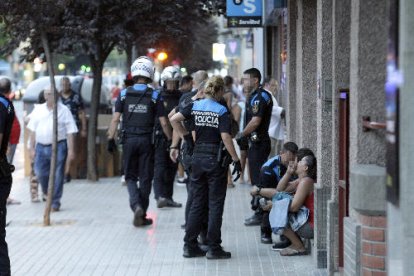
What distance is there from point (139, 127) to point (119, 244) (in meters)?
1.83

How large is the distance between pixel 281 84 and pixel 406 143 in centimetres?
1202

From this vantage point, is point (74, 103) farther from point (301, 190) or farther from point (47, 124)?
point (301, 190)

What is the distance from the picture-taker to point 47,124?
14508 millimetres

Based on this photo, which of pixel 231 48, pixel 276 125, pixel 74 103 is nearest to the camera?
pixel 276 125

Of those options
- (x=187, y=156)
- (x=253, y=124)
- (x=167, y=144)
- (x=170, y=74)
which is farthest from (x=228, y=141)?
(x=170, y=74)

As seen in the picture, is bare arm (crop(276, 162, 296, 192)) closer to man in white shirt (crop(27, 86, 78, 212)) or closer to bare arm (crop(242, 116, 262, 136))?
bare arm (crop(242, 116, 262, 136))

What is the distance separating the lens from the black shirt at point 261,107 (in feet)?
40.6

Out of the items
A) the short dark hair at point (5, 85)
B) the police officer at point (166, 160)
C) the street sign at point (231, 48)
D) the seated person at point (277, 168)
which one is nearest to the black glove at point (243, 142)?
the seated person at point (277, 168)

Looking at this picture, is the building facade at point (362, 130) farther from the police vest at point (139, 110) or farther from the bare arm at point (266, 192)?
the police vest at point (139, 110)

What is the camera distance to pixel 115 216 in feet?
45.8

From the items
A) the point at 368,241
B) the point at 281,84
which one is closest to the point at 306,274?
the point at 368,241

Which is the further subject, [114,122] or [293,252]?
[114,122]

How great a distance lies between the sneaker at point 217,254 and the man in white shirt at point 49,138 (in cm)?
458

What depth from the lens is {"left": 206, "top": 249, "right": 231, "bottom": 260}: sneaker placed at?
10477mm
